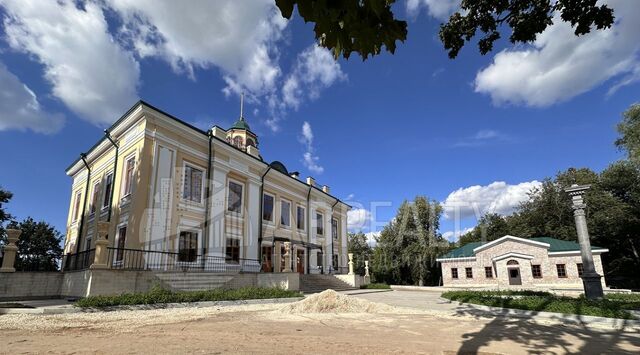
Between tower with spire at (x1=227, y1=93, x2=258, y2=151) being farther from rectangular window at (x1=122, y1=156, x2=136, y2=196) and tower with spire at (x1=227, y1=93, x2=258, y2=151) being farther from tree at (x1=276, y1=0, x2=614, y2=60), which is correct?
tree at (x1=276, y1=0, x2=614, y2=60)

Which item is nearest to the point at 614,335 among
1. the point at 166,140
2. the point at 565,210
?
the point at 166,140

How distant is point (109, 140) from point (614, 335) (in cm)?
2107

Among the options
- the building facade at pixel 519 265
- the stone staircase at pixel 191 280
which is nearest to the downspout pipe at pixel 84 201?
the stone staircase at pixel 191 280

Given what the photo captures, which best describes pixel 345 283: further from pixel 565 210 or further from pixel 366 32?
pixel 565 210

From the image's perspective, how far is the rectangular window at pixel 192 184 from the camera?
16859 mm

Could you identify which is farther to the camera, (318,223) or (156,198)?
(318,223)

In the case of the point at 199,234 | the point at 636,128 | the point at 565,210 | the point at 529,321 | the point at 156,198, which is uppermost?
the point at 636,128

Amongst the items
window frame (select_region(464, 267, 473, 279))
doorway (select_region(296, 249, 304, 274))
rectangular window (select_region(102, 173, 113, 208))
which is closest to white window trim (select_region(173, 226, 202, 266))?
rectangular window (select_region(102, 173, 113, 208))

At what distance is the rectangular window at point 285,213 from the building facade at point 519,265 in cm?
1695

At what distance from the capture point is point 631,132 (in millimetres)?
25078

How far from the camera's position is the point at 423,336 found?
6746mm

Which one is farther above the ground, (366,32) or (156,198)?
(156,198)

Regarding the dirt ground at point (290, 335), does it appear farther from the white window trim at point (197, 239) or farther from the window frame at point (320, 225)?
the window frame at point (320, 225)

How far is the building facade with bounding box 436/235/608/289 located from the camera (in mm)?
26969
